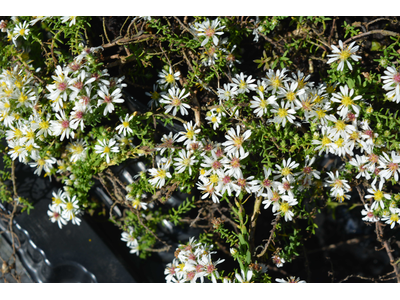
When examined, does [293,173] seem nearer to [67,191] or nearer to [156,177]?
[156,177]

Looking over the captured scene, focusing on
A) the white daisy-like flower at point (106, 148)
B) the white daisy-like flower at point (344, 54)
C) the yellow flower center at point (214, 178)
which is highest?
the white daisy-like flower at point (106, 148)

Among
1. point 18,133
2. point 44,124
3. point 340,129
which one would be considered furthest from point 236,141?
point 18,133

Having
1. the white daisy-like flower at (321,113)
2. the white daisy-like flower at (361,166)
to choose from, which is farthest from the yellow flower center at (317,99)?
the white daisy-like flower at (361,166)

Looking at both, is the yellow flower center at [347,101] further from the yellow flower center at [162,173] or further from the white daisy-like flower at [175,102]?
the yellow flower center at [162,173]

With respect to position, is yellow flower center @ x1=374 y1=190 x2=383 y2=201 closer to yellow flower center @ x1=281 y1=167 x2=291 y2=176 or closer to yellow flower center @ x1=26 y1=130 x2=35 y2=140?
yellow flower center @ x1=281 y1=167 x2=291 y2=176

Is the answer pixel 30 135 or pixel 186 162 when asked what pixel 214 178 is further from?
pixel 30 135

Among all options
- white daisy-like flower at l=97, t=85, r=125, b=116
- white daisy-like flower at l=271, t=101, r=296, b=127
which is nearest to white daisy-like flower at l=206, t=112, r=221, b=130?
white daisy-like flower at l=271, t=101, r=296, b=127
